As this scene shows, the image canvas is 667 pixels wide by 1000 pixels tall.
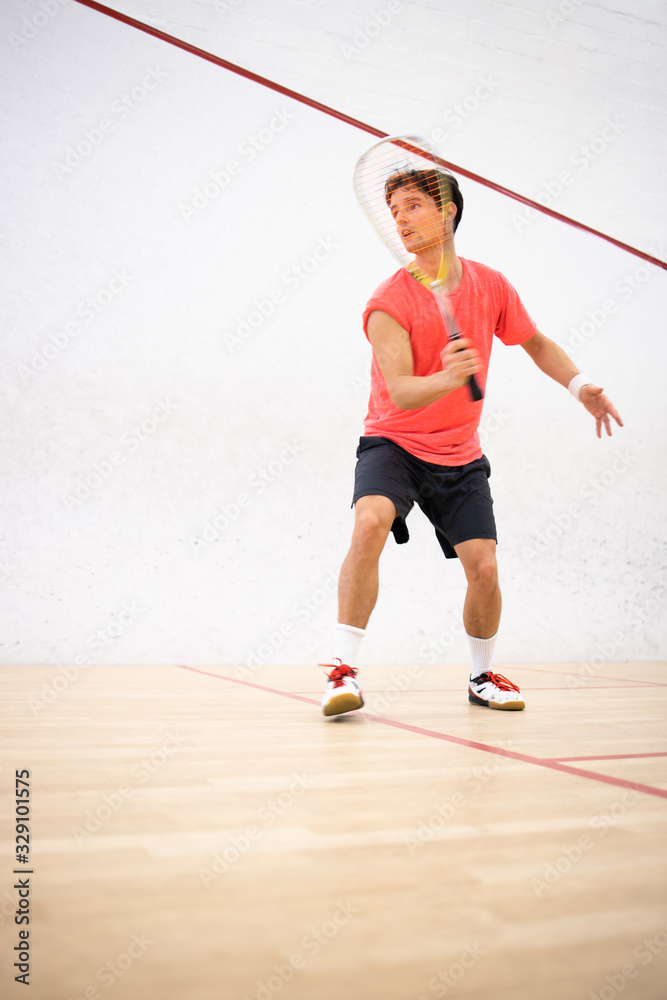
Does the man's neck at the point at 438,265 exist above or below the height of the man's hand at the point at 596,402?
above

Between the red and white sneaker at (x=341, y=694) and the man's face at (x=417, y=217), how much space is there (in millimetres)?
818

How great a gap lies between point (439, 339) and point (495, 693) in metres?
Result: 0.69

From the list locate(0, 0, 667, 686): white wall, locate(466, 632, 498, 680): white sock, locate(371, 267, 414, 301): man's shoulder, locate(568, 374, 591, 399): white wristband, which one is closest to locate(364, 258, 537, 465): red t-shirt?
locate(371, 267, 414, 301): man's shoulder

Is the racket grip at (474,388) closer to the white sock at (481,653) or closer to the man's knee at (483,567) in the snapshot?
the man's knee at (483,567)

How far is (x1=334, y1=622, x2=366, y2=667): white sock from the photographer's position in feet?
4.58

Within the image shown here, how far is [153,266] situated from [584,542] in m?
1.84

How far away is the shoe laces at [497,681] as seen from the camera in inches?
60.1

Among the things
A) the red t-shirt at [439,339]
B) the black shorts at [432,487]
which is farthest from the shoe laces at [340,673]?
the red t-shirt at [439,339]

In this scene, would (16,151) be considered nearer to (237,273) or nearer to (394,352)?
(237,273)

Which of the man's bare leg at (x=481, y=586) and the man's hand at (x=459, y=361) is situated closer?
the man's hand at (x=459, y=361)

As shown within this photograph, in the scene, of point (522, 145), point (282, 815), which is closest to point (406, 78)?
point (522, 145)

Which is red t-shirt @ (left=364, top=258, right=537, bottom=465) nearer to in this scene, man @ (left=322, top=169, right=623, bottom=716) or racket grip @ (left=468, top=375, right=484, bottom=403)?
man @ (left=322, top=169, right=623, bottom=716)

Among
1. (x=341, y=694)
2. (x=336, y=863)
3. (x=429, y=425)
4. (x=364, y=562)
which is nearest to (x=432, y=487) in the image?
(x=429, y=425)

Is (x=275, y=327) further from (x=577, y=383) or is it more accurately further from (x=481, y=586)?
(x=481, y=586)
